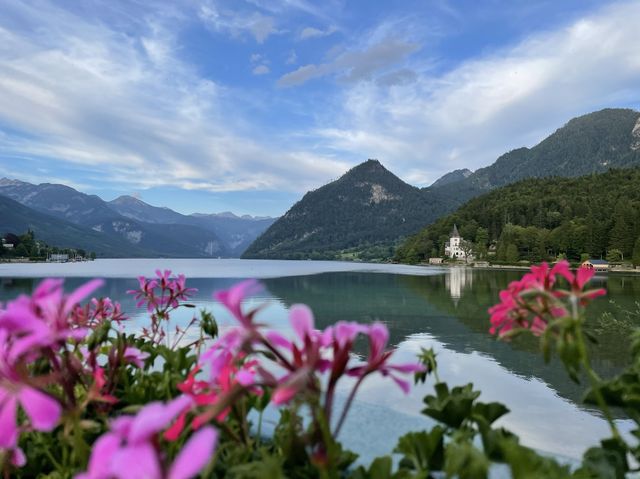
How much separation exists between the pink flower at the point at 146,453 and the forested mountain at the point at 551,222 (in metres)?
103

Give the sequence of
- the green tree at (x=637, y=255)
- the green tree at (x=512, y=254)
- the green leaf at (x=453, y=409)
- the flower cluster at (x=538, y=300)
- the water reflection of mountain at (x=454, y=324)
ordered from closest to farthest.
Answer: the flower cluster at (x=538, y=300) < the green leaf at (x=453, y=409) < the water reflection of mountain at (x=454, y=324) < the green tree at (x=637, y=255) < the green tree at (x=512, y=254)

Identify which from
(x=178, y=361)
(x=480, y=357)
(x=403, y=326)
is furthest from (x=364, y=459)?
(x=403, y=326)

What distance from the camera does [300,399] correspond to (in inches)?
33.9

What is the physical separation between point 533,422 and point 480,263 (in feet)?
394

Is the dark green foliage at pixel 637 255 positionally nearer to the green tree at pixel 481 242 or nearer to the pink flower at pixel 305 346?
the green tree at pixel 481 242

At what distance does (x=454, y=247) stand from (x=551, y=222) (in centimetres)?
2788

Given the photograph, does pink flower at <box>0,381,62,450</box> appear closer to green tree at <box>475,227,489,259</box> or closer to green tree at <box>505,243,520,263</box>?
green tree at <box>505,243,520,263</box>

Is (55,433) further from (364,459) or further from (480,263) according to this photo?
(480,263)

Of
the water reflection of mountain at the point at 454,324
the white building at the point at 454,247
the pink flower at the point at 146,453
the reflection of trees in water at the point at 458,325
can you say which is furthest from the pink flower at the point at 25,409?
the white building at the point at 454,247

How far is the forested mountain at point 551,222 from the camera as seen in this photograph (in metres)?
103

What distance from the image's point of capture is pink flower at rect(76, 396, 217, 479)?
56 centimetres

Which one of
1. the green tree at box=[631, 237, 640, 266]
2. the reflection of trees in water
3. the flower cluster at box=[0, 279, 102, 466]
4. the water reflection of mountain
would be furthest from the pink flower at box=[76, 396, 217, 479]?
the green tree at box=[631, 237, 640, 266]

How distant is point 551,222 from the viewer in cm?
13012

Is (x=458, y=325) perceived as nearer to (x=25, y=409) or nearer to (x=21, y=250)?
(x=25, y=409)
